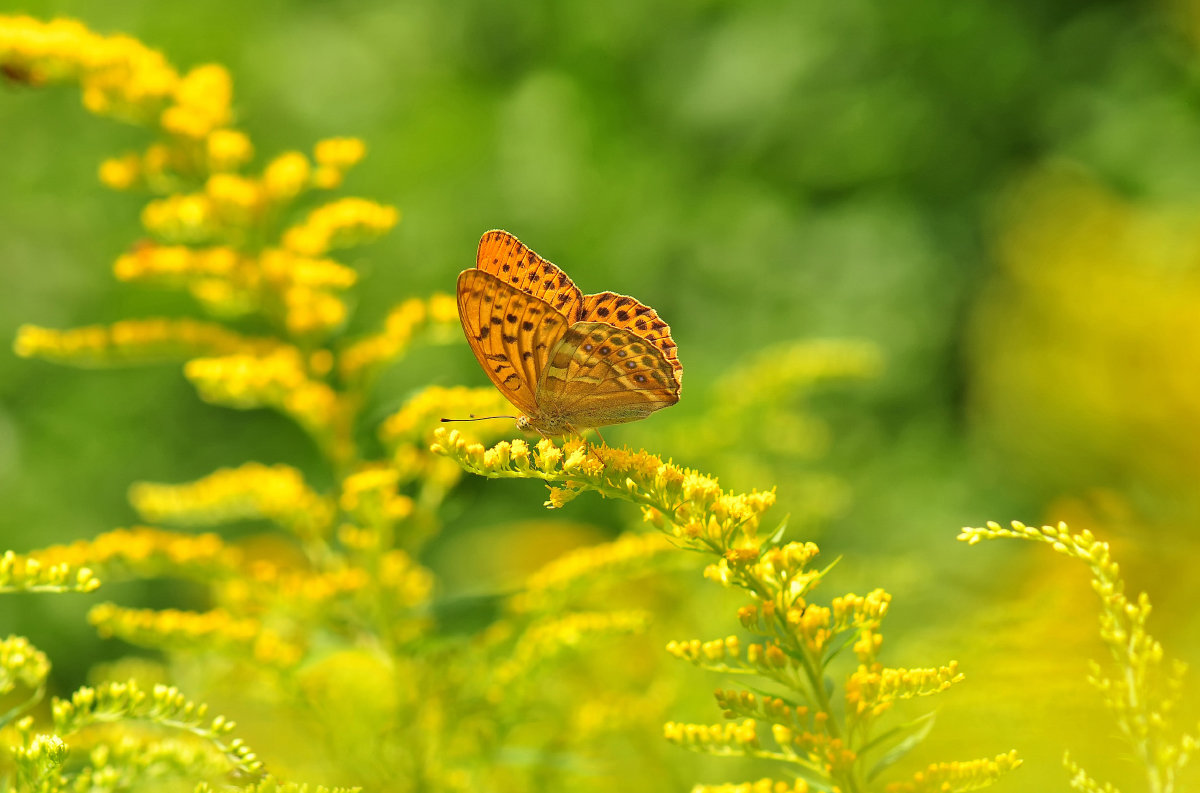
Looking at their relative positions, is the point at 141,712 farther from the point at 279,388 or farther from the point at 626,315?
the point at 626,315

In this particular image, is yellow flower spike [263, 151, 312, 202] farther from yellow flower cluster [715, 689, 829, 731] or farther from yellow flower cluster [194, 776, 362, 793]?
yellow flower cluster [715, 689, 829, 731]

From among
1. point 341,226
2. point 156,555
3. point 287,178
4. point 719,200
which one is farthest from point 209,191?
point 719,200

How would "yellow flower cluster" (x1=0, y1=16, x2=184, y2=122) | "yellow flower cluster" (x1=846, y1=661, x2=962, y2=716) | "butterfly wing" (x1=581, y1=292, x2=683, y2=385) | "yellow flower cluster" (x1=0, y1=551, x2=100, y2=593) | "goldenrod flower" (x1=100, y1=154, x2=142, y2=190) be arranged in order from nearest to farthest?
"yellow flower cluster" (x1=846, y1=661, x2=962, y2=716), "yellow flower cluster" (x1=0, y1=551, x2=100, y2=593), "butterfly wing" (x1=581, y1=292, x2=683, y2=385), "yellow flower cluster" (x1=0, y1=16, x2=184, y2=122), "goldenrod flower" (x1=100, y1=154, x2=142, y2=190)

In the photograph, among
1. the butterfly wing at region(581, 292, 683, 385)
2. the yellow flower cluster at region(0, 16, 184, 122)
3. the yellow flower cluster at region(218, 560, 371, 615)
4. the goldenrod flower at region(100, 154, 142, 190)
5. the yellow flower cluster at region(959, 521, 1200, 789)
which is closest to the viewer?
the yellow flower cluster at region(959, 521, 1200, 789)

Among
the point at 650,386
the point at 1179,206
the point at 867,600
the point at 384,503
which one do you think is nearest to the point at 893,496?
the point at 1179,206

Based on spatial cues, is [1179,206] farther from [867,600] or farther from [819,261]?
[867,600]

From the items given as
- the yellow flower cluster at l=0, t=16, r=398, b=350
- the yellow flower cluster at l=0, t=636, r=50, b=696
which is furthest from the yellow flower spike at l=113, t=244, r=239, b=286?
the yellow flower cluster at l=0, t=636, r=50, b=696

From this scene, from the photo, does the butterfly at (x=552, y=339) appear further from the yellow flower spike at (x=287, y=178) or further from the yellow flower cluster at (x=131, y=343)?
the yellow flower cluster at (x=131, y=343)

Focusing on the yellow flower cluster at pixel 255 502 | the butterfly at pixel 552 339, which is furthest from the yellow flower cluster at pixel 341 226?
the yellow flower cluster at pixel 255 502
